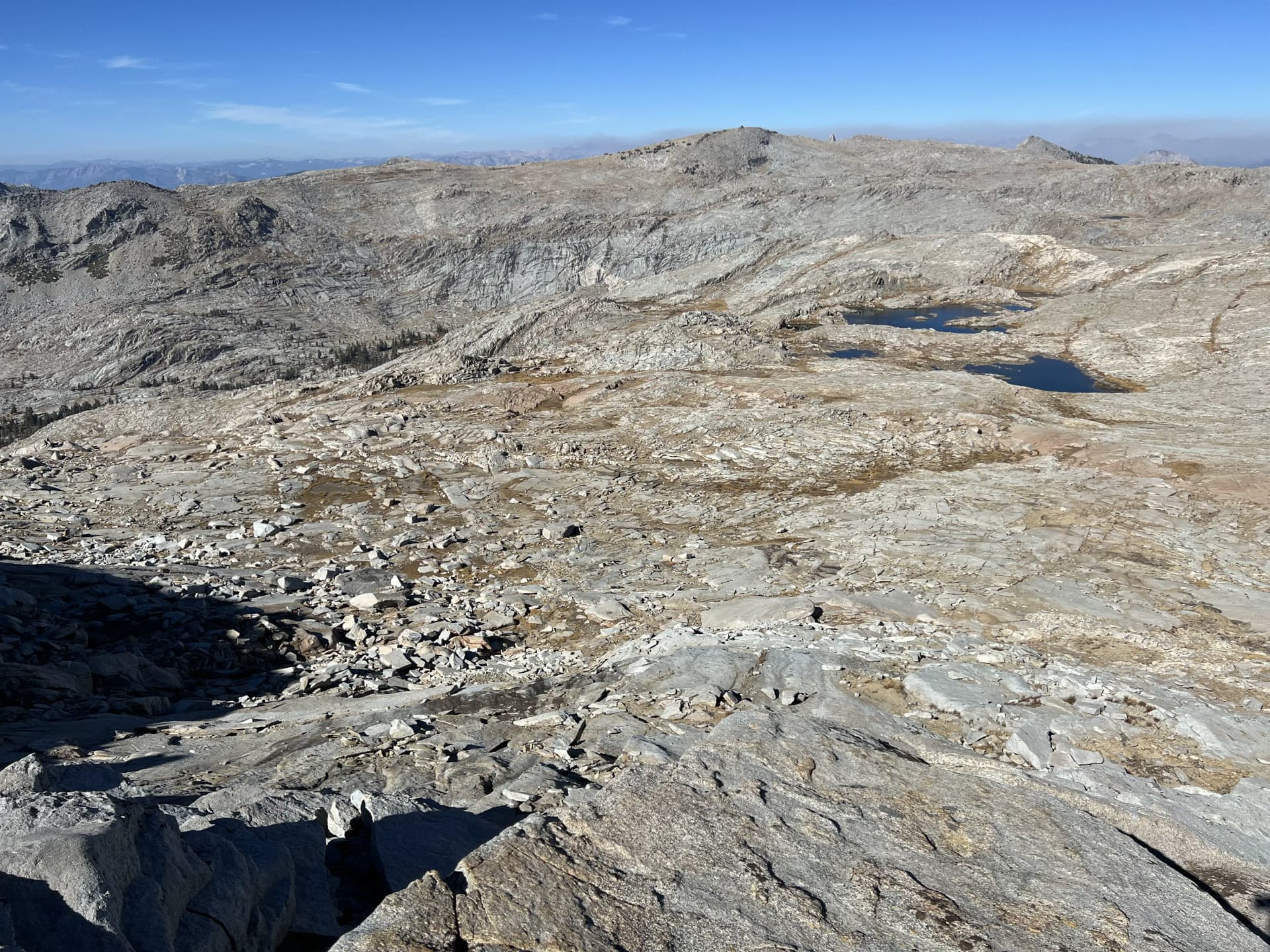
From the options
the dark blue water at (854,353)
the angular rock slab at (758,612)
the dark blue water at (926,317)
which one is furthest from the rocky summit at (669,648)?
the dark blue water at (926,317)


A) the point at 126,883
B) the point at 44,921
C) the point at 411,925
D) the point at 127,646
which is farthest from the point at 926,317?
the point at 44,921

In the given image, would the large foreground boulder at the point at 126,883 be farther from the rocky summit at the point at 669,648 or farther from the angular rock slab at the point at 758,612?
the angular rock slab at the point at 758,612

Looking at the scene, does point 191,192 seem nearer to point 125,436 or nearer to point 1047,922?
point 125,436

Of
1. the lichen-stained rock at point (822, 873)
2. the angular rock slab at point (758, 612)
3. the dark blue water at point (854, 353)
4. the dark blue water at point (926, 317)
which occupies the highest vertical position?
the dark blue water at point (926, 317)

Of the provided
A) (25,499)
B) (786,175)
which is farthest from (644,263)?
(25,499)

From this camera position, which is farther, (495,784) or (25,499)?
(25,499)

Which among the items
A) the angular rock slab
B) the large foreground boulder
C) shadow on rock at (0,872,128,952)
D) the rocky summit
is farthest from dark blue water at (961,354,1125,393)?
shadow on rock at (0,872,128,952)
